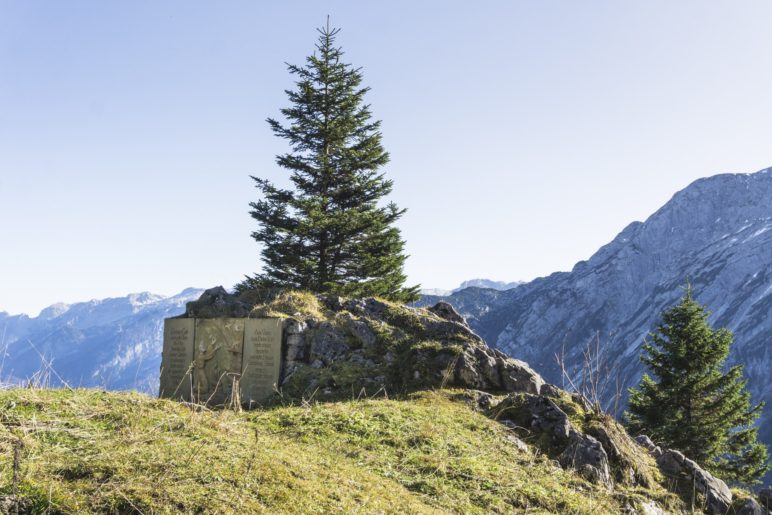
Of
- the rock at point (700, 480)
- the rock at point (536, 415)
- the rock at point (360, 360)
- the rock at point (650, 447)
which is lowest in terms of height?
the rock at point (700, 480)

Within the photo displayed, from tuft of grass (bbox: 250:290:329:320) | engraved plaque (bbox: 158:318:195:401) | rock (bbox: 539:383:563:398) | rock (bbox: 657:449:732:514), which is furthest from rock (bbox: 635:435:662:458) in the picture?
engraved plaque (bbox: 158:318:195:401)

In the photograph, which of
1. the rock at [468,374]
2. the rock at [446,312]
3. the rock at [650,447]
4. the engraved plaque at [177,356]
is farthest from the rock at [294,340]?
the rock at [650,447]

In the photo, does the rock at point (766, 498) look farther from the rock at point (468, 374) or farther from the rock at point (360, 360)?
the rock at point (360, 360)

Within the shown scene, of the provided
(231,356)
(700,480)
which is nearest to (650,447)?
(700,480)

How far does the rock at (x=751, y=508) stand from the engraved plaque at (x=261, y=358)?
10026 millimetres

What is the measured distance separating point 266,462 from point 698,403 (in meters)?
21.7

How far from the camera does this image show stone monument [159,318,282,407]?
567 inches

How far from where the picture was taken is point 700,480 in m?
10.3

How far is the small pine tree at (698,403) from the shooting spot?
841 inches

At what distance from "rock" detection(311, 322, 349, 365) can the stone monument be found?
985 mm

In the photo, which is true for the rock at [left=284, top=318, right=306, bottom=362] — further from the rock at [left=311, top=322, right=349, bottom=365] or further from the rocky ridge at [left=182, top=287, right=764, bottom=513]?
the rock at [left=311, top=322, right=349, bottom=365]

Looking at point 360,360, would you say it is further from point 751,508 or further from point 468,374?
point 751,508

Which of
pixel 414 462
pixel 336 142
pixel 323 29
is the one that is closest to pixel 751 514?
pixel 414 462

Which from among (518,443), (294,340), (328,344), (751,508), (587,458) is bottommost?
(751,508)
